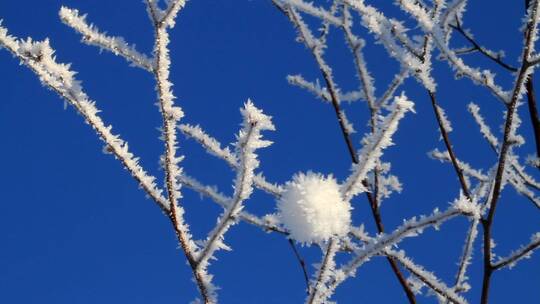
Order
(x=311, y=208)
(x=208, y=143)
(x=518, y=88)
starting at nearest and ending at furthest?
(x=311, y=208)
(x=518, y=88)
(x=208, y=143)

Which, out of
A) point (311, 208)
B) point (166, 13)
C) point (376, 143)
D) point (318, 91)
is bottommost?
point (311, 208)

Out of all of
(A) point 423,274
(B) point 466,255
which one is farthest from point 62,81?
(B) point 466,255

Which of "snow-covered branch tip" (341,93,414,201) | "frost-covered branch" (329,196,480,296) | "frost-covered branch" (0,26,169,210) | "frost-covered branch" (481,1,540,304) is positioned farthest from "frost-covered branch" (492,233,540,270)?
"frost-covered branch" (0,26,169,210)

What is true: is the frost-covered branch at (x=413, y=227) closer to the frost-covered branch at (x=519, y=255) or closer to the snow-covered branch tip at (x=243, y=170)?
the snow-covered branch tip at (x=243, y=170)

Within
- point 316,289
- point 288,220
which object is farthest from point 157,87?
point 316,289

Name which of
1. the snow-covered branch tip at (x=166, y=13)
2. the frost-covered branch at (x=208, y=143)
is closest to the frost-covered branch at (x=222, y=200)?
the frost-covered branch at (x=208, y=143)

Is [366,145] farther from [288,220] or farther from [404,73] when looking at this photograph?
[404,73]

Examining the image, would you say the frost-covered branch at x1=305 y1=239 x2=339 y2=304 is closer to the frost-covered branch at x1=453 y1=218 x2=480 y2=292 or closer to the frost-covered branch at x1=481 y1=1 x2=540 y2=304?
the frost-covered branch at x1=481 y1=1 x2=540 y2=304

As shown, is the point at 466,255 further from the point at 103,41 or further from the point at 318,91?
the point at 103,41
